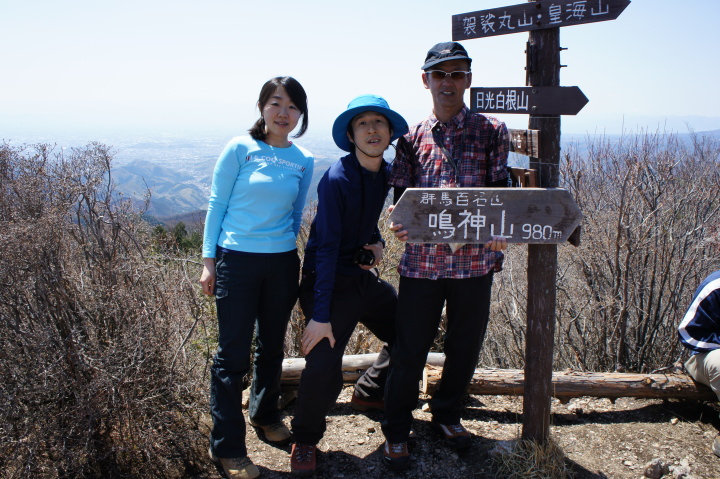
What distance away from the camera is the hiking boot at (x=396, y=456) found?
286 centimetres

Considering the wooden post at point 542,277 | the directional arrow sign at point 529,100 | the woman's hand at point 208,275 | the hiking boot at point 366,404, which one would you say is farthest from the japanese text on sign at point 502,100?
the hiking boot at point 366,404

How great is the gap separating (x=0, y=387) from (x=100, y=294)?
2.28 feet

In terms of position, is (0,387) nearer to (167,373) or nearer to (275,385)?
(167,373)

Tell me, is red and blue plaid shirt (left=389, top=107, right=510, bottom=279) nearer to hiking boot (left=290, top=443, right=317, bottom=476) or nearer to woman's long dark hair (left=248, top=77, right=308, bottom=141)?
woman's long dark hair (left=248, top=77, right=308, bottom=141)

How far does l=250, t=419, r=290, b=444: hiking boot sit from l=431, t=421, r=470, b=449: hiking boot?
3.25 ft

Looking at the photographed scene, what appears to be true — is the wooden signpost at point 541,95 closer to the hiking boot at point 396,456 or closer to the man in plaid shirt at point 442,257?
the man in plaid shirt at point 442,257

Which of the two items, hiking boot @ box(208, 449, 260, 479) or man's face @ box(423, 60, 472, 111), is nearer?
man's face @ box(423, 60, 472, 111)

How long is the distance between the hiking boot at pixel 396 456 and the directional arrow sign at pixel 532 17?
2.34m

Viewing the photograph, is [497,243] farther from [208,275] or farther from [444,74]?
[208,275]

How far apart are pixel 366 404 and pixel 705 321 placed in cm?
237

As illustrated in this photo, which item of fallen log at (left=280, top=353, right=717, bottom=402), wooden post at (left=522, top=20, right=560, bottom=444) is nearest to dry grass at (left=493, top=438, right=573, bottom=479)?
wooden post at (left=522, top=20, right=560, bottom=444)

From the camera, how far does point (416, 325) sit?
2775 millimetres

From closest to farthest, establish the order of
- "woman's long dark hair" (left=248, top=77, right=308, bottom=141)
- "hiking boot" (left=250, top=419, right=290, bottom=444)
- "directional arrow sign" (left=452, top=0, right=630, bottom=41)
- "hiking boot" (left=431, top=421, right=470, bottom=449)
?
"directional arrow sign" (left=452, top=0, right=630, bottom=41) < "woman's long dark hair" (left=248, top=77, right=308, bottom=141) < "hiking boot" (left=431, top=421, right=470, bottom=449) < "hiking boot" (left=250, top=419, right=290, bottom=444)

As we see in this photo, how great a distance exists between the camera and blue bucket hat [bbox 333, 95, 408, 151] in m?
2.54
